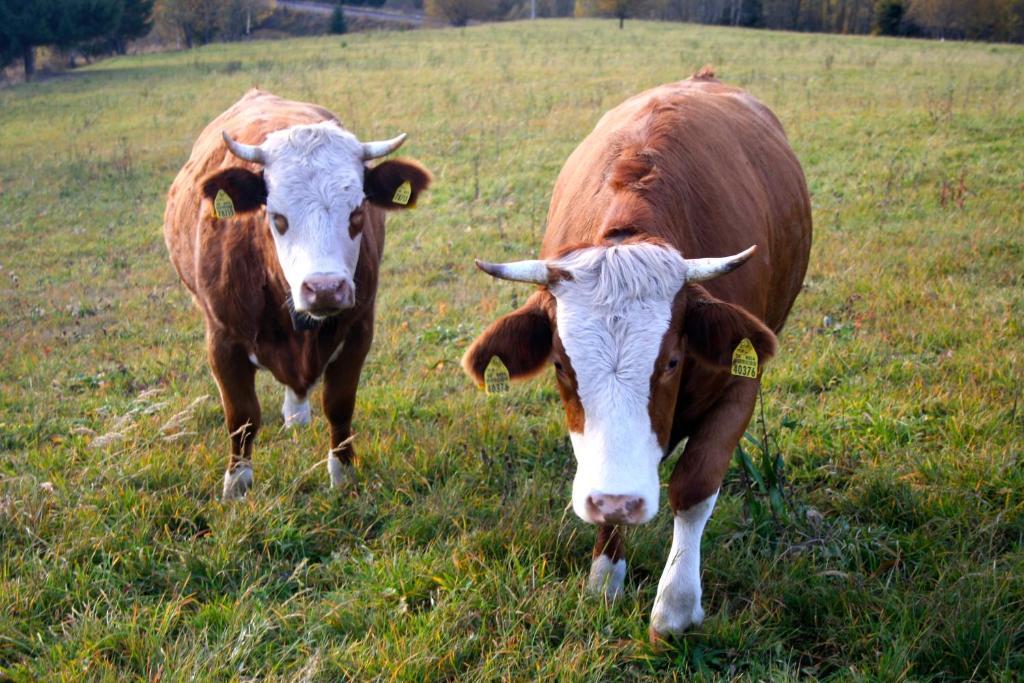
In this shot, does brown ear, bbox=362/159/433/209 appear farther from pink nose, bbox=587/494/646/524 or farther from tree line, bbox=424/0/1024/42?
tree line, bbox=424/0/1024/42

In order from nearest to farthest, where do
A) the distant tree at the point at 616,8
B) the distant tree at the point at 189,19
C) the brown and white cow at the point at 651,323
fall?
the brown and white cow at the point at 651,323, the distant tree at the point at 189,19, the distant tree at the point at 616,8

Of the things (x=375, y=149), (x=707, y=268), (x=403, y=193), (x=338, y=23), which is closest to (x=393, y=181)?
(x=403, y=193)

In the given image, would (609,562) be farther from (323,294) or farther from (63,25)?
(63,25)

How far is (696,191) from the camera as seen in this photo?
3729 millimetres

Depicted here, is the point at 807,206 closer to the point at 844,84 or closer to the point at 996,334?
the point at 996,334

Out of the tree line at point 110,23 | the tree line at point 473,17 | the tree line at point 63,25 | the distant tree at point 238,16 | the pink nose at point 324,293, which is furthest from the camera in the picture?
the distant tree at point 238,16

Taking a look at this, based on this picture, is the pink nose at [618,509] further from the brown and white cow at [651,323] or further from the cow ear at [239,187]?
the cow ear at [239,187]

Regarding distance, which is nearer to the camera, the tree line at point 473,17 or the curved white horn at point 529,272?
the curved white horn at point 529,272

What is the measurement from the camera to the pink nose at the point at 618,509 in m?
2.66

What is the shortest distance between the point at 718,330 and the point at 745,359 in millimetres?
147

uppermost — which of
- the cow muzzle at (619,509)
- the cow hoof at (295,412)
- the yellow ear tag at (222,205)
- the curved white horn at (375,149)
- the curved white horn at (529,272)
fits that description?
the curved white horn at (375,149)

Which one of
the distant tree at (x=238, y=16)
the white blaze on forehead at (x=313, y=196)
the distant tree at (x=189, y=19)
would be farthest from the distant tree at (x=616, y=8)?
the white blaze on forehead at (x=313, y=196)

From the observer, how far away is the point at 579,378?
2881 mm

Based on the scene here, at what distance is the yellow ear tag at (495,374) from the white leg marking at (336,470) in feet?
5.20
